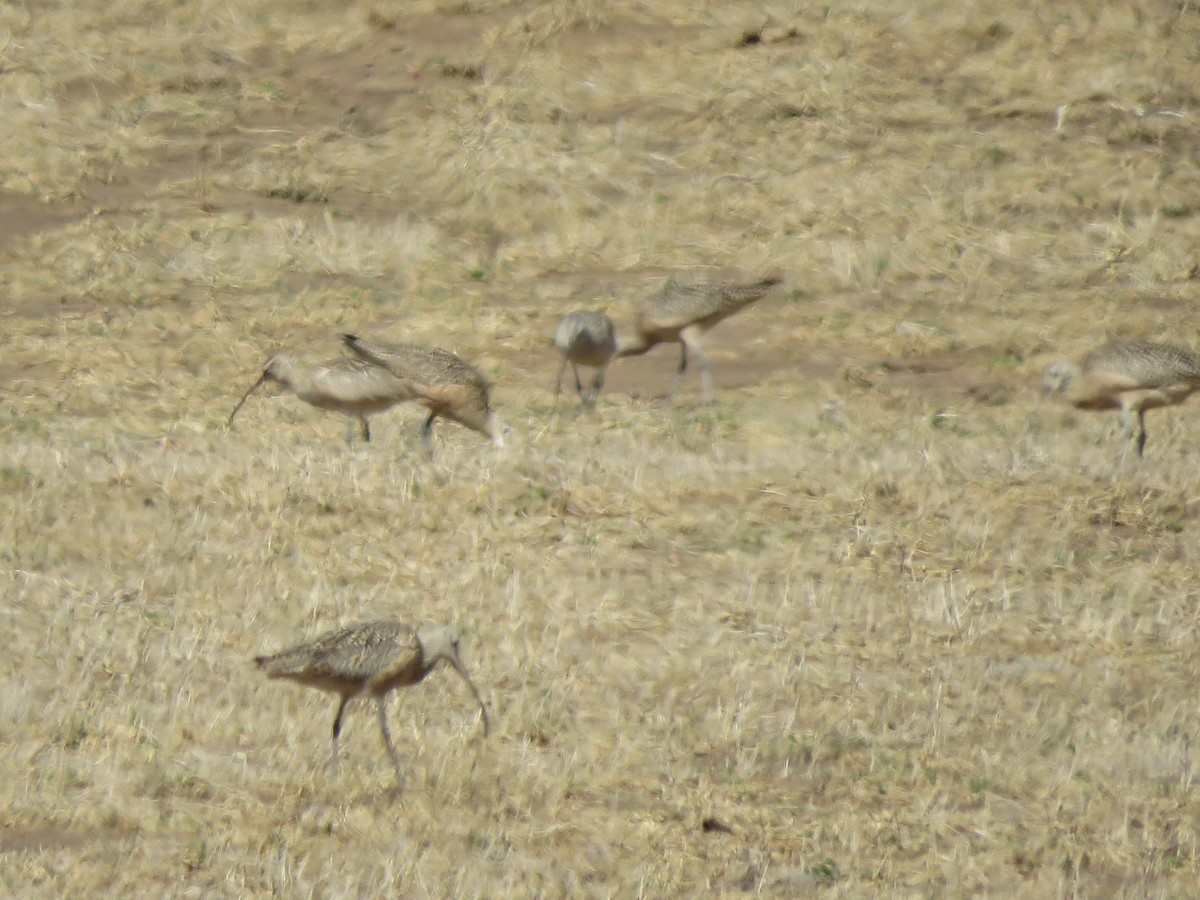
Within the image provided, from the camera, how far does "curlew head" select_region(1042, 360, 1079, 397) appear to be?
1119 centimetres

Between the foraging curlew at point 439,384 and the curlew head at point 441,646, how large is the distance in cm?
312

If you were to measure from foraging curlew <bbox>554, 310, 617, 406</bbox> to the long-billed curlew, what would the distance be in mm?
4795

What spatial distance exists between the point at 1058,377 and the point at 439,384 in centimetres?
441

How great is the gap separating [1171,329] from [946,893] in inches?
337

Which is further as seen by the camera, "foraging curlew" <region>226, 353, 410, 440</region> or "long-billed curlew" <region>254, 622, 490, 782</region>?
"foraging curlew" <region>226, 353, 410, 440</region>

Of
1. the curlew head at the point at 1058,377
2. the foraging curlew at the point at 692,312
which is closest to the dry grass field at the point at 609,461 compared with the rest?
the curlew head at the point at 1058,377

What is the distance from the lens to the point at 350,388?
9.81 m

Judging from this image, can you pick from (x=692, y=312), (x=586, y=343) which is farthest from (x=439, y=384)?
(x=692, y=312)

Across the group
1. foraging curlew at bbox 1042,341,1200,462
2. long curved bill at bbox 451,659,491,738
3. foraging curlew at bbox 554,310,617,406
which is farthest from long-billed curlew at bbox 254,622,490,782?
foraging curlew at bbox 1042,341,1200,462

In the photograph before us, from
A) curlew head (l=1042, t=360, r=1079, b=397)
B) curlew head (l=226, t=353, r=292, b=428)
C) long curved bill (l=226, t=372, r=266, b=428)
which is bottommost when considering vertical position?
curlew head (l=1042, t=360, r=1079, b=397)

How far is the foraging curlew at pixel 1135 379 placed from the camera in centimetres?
1013

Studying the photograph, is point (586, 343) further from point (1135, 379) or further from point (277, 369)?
point (1135, 379)

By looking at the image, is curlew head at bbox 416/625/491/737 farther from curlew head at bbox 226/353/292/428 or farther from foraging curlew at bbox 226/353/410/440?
curlew head at bbox 226/353/292/428

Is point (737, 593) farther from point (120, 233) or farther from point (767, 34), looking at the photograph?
point (767, 34)
